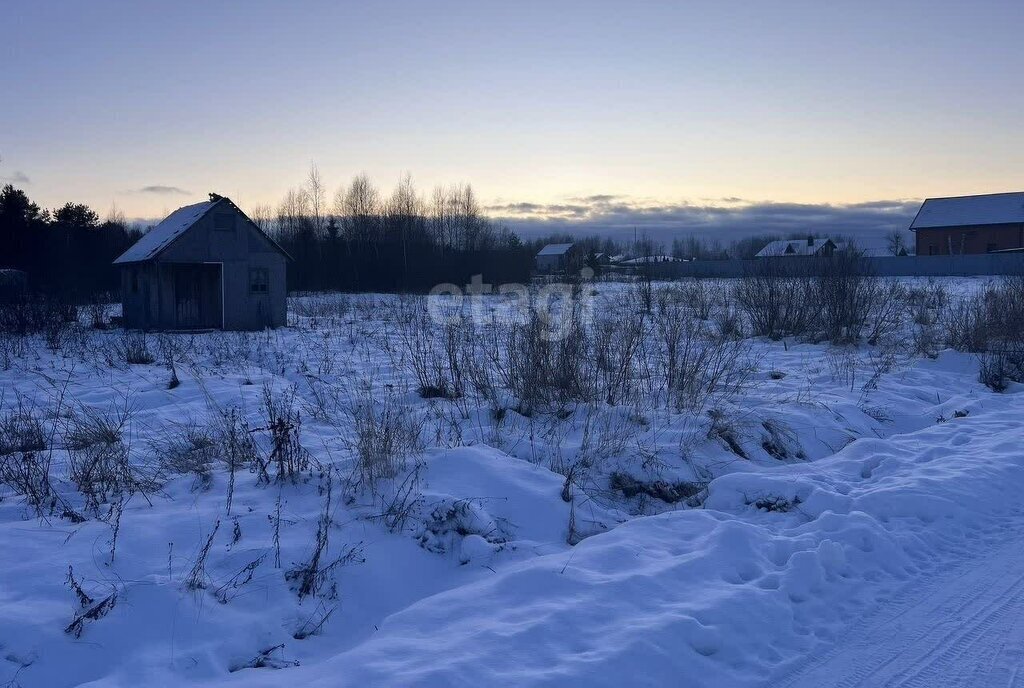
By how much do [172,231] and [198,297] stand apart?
7.63 feet

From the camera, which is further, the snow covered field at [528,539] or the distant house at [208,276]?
the distant house at [208,276]

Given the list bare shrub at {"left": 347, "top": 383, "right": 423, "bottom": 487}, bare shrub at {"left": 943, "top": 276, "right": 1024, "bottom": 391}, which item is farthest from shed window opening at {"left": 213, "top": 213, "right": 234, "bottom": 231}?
bare shrub at {"left": 943, "top": 276, "right": 1024, "bottom": 391}

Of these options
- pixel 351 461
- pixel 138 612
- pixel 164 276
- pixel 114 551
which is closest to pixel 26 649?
pixel 138 612

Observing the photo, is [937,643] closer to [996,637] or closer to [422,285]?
[996,637]

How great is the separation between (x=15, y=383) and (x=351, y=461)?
29.5 feet

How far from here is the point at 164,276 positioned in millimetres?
22578

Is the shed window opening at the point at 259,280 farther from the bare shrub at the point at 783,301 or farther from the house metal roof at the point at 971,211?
the house metal roof at the point at 971,211

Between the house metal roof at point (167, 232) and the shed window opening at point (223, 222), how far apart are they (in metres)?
0.36

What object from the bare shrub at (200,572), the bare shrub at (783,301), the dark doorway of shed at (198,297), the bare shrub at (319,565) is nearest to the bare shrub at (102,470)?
the bare shrub at (200,572)

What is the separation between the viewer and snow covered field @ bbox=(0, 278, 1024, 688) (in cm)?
359

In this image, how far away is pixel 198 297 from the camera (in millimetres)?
23531

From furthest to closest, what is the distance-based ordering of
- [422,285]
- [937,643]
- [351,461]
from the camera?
[422,285]
[351,461]
[937,643]

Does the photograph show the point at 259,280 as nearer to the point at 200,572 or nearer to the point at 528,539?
the point at 528,539

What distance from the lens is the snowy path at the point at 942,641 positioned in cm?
346
